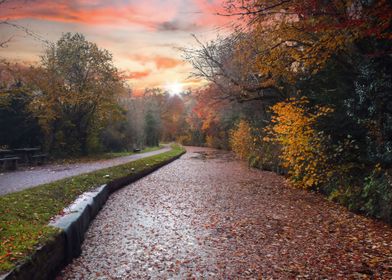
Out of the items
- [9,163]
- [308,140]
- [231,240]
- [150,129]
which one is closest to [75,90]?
[9,163]

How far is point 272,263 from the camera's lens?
5352 mm

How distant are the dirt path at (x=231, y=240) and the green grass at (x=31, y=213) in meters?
0.81

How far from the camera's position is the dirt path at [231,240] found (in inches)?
201

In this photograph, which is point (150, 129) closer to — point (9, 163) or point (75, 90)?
point (75, 90)

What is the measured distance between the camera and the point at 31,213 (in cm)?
662

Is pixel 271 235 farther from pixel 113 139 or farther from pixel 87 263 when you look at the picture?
pixel 113 139

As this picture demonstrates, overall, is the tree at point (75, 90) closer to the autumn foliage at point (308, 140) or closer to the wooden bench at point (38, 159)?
the wooden bench at point (38, 159)

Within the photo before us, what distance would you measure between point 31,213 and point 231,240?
13.6 ft

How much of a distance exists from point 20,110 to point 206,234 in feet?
56.4

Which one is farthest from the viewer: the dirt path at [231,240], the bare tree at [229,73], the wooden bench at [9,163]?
the bare tree at [229,73]

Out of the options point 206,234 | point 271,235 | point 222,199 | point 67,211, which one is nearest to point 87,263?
point 67,211

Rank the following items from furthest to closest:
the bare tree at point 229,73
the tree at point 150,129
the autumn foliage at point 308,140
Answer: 1. the tree at point 150,129
2. the bare tree at point 229,73
3. the autumn foliage at point 308,140

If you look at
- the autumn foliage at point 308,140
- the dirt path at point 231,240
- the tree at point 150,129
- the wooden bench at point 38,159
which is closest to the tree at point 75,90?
the wooden bench at point 38,159

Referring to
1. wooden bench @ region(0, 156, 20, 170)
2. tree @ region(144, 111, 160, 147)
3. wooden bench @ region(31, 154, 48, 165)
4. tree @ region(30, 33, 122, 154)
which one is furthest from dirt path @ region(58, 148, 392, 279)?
tree @ region(144, 111, 160, 147)
